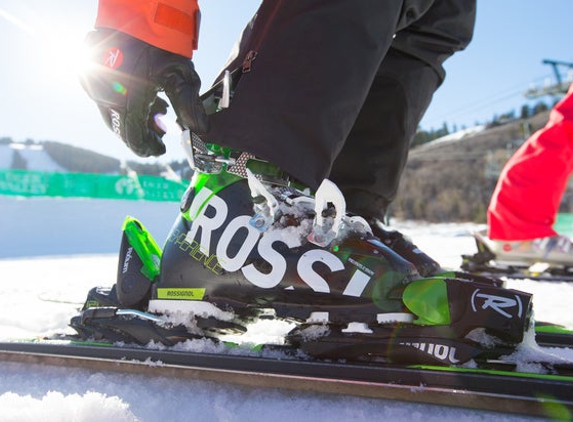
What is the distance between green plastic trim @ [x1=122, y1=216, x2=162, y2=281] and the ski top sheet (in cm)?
13

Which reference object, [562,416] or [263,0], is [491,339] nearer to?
[562,416]

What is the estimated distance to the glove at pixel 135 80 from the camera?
58 centimetres

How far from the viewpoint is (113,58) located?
60cm

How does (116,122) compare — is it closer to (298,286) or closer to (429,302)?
(298,286)

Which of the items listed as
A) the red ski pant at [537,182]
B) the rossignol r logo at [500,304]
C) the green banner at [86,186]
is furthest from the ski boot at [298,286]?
the green banner at [86,186]

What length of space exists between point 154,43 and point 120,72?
0.20 feet

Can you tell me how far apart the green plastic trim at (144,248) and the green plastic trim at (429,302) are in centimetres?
38

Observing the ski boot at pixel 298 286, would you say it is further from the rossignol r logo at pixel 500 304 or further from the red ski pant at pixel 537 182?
the red ski pant at pixel 537 182

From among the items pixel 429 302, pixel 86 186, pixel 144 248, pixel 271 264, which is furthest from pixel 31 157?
pixel 429 302

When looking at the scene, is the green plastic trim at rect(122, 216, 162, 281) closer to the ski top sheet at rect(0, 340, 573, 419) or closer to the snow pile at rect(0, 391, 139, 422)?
the ski top sheet at rect(0, 340, 573, 419)

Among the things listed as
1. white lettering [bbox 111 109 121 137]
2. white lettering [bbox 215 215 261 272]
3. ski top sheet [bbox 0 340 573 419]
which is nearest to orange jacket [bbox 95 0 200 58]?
white lettering [bbox 111 109 121 137]

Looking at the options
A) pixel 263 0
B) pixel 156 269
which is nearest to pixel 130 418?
pixel 156 269

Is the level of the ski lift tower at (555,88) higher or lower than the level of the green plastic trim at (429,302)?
higher

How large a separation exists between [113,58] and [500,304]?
1.93ft
